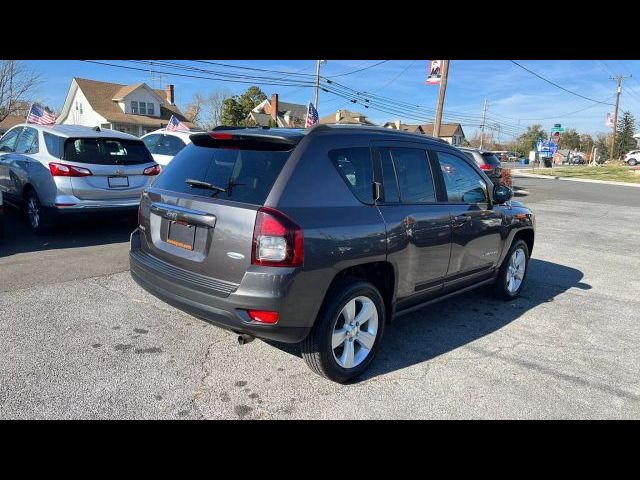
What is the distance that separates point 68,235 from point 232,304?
557 centimetres

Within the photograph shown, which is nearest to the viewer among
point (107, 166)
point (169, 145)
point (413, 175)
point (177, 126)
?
point (413, 175)

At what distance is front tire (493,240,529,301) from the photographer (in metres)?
5.18

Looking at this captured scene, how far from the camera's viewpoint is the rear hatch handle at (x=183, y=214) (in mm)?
3006

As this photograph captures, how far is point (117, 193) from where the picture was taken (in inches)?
275

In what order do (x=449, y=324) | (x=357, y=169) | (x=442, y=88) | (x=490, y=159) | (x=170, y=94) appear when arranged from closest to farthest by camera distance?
(x=357, y=169), (x=449, y=324), (x=490, y=159), (x=442, y=88), (x=170, y=94)

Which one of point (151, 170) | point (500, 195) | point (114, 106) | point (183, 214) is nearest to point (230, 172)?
point (183, 214)

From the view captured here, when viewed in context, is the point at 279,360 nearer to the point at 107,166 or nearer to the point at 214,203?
the point at 214,203

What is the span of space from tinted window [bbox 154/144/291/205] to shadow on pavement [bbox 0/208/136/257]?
3825mm

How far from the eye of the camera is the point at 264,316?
283 cm

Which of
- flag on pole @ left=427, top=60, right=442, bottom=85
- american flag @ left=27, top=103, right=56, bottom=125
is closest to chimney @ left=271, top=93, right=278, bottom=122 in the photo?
flag on pole @ left=427, top=60, right=442, bottom=85

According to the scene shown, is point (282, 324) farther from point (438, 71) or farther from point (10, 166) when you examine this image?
point (438, 71)

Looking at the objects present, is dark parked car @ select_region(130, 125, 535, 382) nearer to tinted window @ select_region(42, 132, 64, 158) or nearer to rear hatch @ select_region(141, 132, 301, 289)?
rear hatch @ select_region(141, 132, 301, 289)

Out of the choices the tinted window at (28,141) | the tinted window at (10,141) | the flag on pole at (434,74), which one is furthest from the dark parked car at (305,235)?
the flag on pole at (434,74)

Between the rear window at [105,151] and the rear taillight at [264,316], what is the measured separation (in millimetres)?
5242
